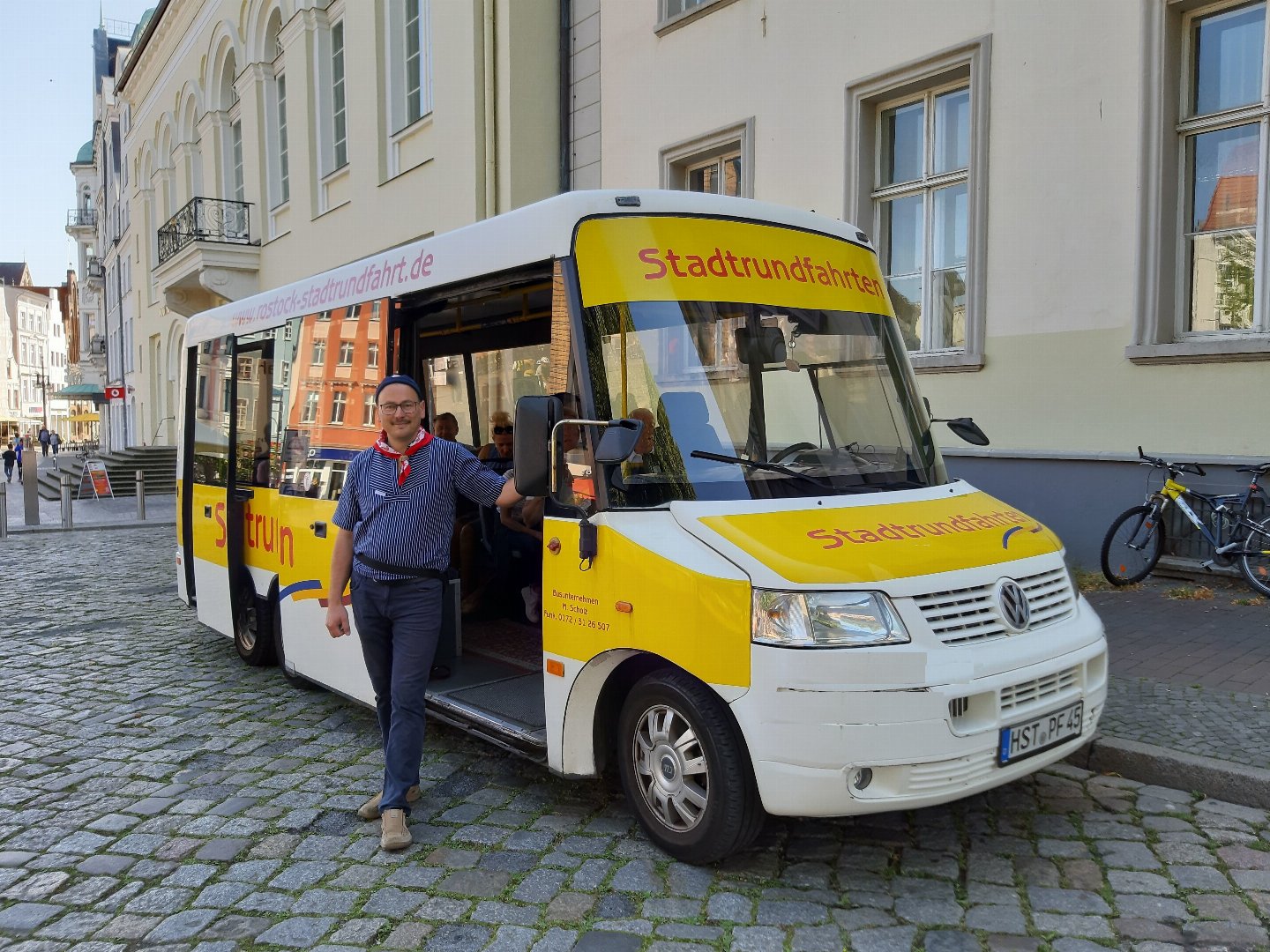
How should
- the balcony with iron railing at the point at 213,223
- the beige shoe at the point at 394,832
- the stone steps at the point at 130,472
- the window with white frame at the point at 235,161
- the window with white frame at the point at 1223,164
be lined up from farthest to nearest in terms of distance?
the stone steps at the point at 130,472 → the window with white frame at the point at 235,161 → the balcony with iron railing at the point at 213,223 → the window with white frame at the point at 1223,164 → the beige shoe at the point at 394,832

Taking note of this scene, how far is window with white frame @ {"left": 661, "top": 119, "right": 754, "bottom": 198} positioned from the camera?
38.6 feet

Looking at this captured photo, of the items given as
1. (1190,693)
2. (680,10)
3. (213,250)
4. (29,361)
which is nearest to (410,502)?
(1190,693)

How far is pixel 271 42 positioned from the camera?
2348 centimetres

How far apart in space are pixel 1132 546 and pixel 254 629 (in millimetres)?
6760

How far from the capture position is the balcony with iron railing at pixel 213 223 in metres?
24.8

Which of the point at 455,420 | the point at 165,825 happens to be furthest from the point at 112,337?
the point at 165,825

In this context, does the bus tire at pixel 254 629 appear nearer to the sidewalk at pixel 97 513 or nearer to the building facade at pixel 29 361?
the sidewalk at pixel 97 513

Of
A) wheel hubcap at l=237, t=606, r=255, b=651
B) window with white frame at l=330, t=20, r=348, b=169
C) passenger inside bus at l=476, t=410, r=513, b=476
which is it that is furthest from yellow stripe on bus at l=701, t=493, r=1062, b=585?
window with white frame at l=330, t=20, r=348, b=169

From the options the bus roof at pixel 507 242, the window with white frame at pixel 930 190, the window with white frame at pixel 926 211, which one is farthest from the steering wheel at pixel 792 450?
the window with white frame at pixel 926 211

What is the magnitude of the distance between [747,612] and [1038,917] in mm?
1424

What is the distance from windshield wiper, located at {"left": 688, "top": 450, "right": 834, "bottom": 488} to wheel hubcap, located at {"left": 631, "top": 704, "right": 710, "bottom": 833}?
97 cm

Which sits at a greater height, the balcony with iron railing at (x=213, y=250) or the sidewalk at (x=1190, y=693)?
the balcony with iron railing at (x=213, y=250)

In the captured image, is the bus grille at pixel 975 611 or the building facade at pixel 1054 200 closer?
the bus grille at pixel 975 611

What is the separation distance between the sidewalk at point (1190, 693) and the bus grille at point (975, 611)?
1.16 metres
